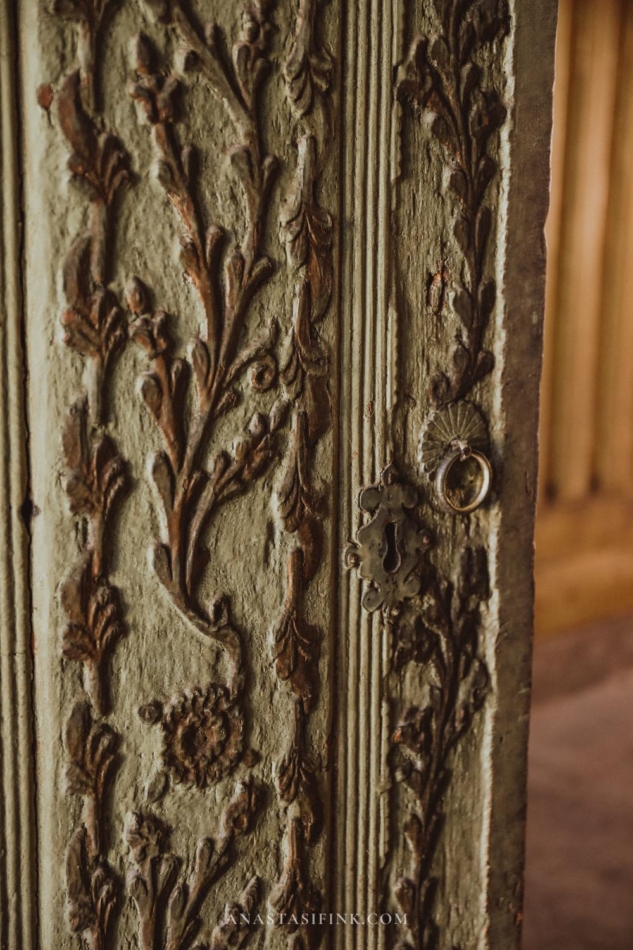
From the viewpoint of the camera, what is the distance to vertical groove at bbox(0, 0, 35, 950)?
1.91ft

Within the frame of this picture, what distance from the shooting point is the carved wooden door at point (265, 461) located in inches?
24.0

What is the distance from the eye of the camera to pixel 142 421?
0.64 m

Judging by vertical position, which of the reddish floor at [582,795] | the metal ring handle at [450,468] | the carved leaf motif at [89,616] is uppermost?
the metal ring handle at [450,468]

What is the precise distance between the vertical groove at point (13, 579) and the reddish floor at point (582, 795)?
1397 millimetres

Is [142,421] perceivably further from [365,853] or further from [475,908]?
[475,908]

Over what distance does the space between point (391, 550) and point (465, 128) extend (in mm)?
363

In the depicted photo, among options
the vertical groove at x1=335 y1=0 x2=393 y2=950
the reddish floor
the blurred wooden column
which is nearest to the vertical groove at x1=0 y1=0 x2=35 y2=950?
the vertical groove at x1=335 y1=0 x2=393 y2=950

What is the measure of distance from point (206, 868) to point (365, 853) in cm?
16

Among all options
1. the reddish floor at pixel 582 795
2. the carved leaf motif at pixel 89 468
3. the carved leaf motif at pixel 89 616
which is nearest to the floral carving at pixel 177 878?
the carved leaf motif at pixel 89 616

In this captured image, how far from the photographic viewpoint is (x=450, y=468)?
769mm

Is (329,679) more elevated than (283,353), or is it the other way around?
(283,353)

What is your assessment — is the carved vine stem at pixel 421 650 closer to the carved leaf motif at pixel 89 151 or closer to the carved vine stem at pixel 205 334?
the carved vine stem at pixel 205 334

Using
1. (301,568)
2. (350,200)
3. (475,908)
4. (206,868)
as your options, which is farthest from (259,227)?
(475,908)

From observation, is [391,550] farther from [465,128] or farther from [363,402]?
[465,128]
